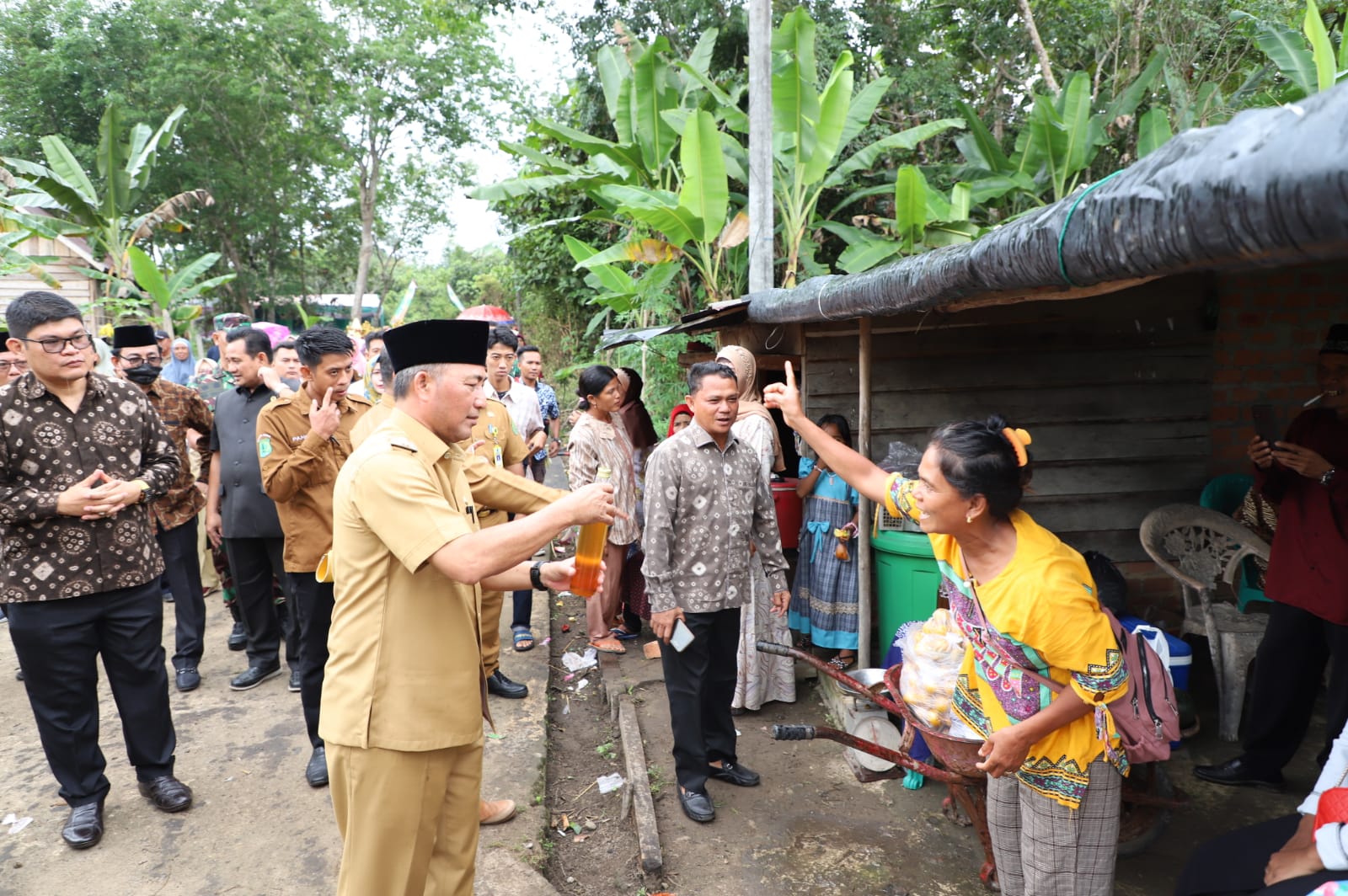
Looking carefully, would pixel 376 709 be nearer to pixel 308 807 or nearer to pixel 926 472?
→ pixel 926 472

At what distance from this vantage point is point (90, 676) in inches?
142

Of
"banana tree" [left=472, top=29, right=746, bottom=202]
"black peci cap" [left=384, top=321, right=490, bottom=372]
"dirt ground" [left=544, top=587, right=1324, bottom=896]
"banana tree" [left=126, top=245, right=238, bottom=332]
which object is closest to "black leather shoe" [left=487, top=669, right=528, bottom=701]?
"dirt ground" [left=544, top=587, right=1324, bottom=896]

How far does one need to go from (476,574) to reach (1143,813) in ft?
10.2

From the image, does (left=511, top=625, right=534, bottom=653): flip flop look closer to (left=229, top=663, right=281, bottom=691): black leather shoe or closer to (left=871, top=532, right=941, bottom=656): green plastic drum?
(left=229, top=663, right=281, bottom=691): black leather shoe

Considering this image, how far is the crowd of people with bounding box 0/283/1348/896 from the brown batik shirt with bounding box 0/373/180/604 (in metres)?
0.01

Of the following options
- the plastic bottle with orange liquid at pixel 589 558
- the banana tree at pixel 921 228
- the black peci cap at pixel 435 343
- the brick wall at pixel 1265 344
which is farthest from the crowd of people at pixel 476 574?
the banana tree at pixel 921 228

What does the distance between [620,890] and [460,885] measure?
1.15 metres

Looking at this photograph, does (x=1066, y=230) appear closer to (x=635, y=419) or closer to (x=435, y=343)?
(x=435, y=343)

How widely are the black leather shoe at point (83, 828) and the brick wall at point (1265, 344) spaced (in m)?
6.53

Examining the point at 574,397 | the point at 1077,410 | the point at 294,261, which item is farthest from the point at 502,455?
the point at 294,261

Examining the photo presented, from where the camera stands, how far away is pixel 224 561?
19.8 ft

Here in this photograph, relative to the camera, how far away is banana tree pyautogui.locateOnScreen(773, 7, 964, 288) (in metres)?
8.03

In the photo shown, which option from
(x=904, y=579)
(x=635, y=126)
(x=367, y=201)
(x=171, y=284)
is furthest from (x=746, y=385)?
(x=367, y=201)

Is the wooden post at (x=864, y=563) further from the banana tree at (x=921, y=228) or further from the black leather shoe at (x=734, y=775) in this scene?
the banana tree at (x=921, y=228)
